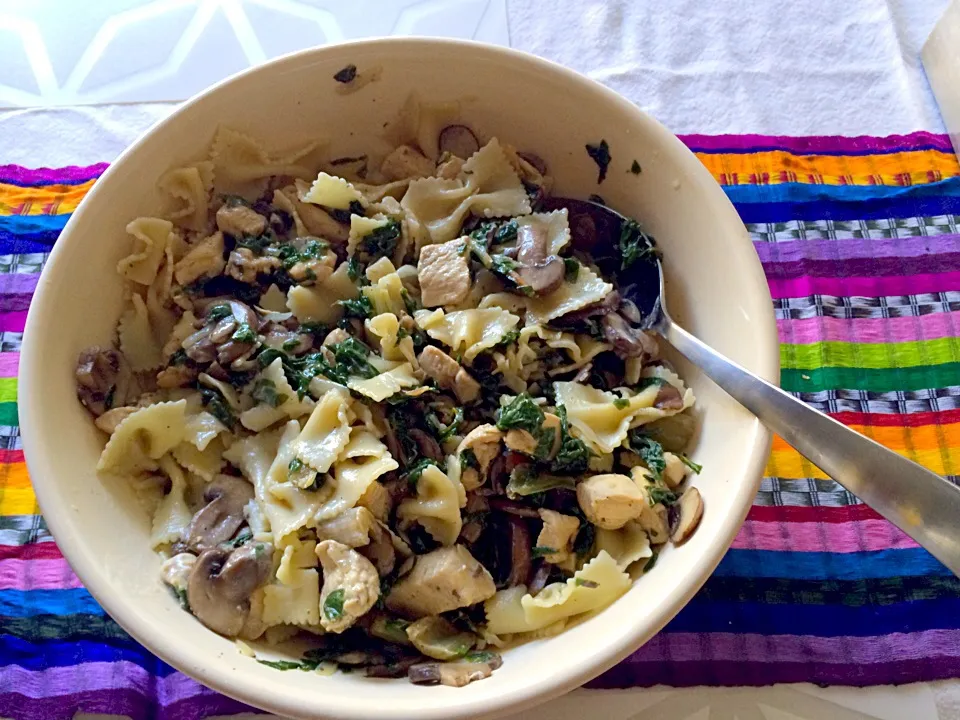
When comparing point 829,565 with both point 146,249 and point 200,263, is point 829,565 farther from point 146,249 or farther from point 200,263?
point 146,249

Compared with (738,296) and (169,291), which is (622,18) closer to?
(738,296)

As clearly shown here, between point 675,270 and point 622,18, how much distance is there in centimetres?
180

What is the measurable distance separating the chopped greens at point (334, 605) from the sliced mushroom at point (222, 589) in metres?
0.24

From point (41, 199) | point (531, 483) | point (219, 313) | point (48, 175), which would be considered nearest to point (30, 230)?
point (41, 199)

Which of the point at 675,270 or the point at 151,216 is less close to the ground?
the point at 151,216

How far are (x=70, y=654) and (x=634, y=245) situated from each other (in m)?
→ 2.34

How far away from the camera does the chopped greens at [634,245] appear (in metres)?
2.81

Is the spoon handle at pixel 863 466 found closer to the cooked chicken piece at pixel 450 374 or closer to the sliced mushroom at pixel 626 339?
the sliced mushroom at pixel 626 339

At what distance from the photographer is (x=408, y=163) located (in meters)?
3.04

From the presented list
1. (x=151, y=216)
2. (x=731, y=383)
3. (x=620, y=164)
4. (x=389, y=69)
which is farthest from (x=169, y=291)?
(x=731, y=383)

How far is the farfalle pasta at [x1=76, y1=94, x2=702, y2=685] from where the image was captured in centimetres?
232

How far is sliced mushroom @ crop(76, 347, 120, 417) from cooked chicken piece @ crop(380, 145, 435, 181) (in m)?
1.19

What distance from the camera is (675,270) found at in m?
2.77

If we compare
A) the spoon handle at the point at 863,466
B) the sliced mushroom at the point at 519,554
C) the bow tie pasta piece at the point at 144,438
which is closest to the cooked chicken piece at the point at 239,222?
the bow tie pasta piece at the point at 144,438
